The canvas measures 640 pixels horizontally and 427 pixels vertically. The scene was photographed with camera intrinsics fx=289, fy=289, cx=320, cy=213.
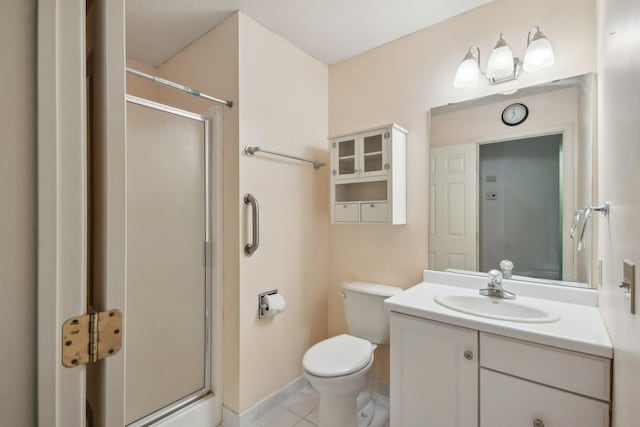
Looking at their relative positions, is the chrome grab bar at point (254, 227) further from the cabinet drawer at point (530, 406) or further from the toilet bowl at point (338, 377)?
the cabinet drawer at point (530, 406)

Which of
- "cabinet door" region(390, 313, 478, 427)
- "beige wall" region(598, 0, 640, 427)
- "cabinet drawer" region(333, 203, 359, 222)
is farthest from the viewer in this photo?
"cabinet drawer" region(333, 203, 359, 222)

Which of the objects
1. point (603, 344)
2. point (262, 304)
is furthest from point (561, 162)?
point (262, 304)

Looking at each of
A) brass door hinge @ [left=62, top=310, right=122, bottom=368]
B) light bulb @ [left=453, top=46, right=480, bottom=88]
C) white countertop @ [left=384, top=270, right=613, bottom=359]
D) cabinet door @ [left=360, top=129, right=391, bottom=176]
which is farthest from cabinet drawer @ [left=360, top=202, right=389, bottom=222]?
brass door hinge @ [left=62, top=310, right=122, bottom=368]

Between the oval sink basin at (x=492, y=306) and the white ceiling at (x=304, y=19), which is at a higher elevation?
the white ceiling at (x=304, y=19)

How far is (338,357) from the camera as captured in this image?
5.19 feet

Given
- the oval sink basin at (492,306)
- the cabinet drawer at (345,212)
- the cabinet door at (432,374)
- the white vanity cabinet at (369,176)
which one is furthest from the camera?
the cabinet drawer at (345,212)

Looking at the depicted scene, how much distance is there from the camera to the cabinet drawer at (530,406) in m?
0.96

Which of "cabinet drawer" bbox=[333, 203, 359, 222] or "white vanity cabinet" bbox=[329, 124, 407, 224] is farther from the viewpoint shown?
"cabinet drawer" bbox=[333, 203, 359, 222]

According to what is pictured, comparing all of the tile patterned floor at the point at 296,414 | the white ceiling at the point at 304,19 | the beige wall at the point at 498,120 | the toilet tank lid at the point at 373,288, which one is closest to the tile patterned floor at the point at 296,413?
the tile patterned floor at the point at 296,414

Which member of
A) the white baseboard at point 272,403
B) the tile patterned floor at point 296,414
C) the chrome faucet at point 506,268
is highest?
the chrome faucet at point 506,268

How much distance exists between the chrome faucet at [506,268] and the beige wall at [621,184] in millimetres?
409

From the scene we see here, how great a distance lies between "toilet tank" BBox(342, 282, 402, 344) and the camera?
1817mm

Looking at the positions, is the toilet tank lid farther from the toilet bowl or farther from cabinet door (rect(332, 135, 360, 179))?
cabinet door (rect(332, 135, 360, 179))

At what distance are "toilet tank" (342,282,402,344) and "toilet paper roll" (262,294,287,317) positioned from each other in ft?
1.48
